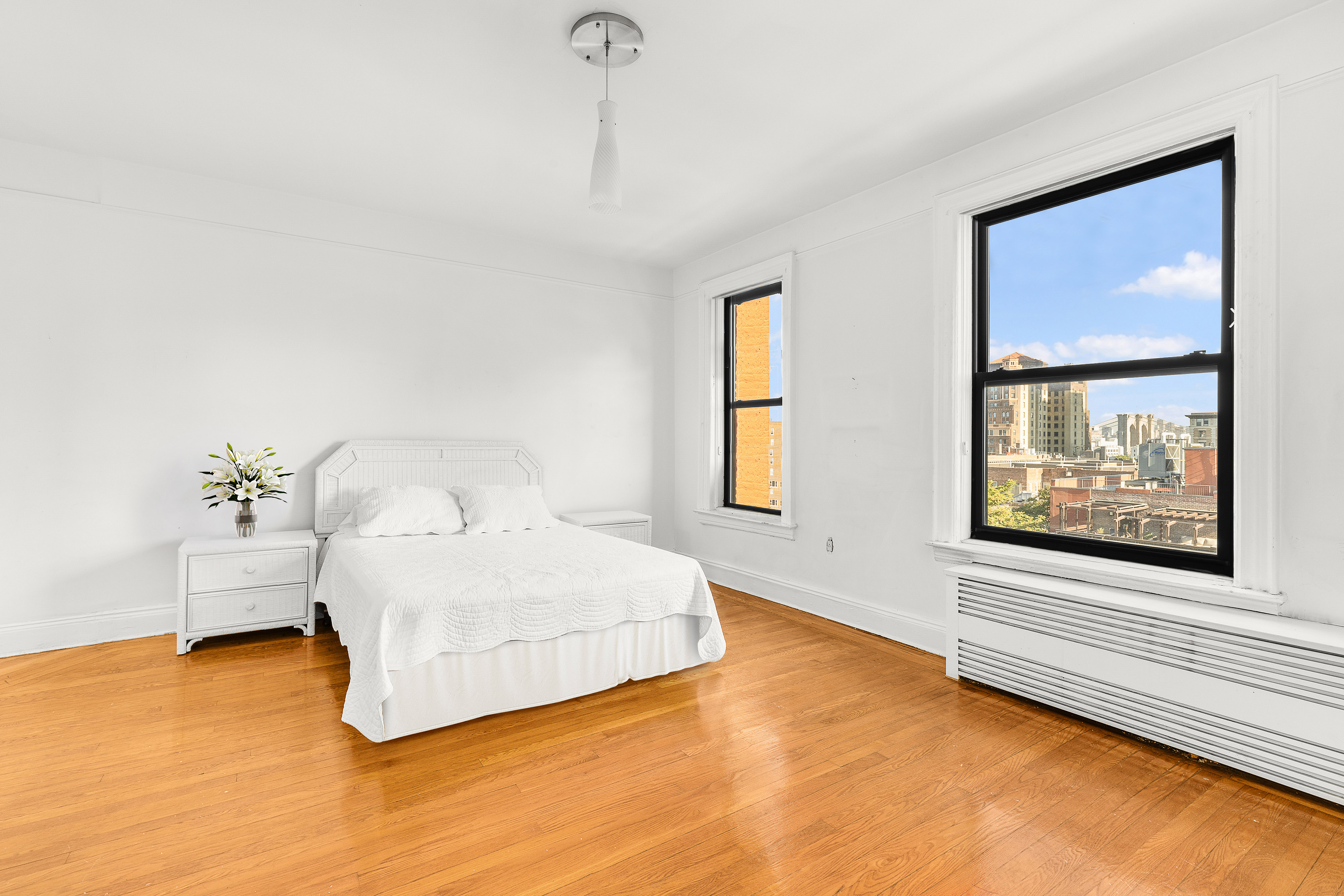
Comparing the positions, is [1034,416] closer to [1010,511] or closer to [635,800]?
[1010,511]

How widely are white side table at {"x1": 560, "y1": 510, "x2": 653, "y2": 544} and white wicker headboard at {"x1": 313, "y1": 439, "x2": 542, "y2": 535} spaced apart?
42 centimetres

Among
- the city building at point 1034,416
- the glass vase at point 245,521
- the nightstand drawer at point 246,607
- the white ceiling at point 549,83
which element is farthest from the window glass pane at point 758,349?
the glass vase at point 245,521

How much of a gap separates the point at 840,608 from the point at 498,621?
228 cm

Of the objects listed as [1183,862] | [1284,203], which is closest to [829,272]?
[1284,203]

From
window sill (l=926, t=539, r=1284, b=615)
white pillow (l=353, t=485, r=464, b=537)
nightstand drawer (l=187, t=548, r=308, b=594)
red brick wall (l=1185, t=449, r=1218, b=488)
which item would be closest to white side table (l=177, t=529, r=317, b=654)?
nightstand drawer (l=187, t=548, r=308, b=594)

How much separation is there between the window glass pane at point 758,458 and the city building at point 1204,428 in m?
2.34

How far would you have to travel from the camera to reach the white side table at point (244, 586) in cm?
341

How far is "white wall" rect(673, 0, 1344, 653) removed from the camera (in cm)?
222

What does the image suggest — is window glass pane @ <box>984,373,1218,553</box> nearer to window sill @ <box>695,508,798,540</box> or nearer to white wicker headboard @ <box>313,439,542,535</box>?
window sill @ <box>695,508,798,540</box>

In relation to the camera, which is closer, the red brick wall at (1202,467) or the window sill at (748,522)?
the red brick wall at (1202,467)

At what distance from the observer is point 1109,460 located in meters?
2.87

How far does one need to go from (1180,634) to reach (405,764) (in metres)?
2.88

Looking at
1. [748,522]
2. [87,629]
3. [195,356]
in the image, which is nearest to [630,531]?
[748,522]

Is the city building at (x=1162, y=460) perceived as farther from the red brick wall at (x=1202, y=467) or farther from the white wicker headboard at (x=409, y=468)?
the white wicker headboard at (x=409, y=468)
